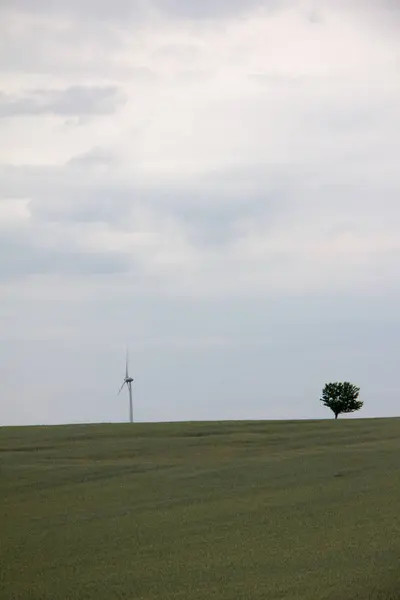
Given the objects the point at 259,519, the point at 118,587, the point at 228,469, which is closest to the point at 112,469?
the point at 228,469

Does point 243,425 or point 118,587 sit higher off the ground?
point 243,425

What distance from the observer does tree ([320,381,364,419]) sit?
4100 cm

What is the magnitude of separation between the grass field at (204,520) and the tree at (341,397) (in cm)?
1936

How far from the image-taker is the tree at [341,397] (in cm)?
4100

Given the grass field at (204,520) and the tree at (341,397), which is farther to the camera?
the tree at (341,397)

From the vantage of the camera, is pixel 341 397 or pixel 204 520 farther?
pixel 341 397

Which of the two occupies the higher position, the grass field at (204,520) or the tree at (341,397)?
the tree at (341,397)

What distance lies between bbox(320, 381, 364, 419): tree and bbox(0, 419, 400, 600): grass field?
63.5ft

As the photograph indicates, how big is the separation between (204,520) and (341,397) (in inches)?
1139

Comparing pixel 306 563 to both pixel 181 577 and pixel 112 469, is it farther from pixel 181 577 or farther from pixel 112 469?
pixel 112 469

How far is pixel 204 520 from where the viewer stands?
507 inches

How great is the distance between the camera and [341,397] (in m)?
41.2

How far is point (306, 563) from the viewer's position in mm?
10500

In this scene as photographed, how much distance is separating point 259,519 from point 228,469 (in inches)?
172
